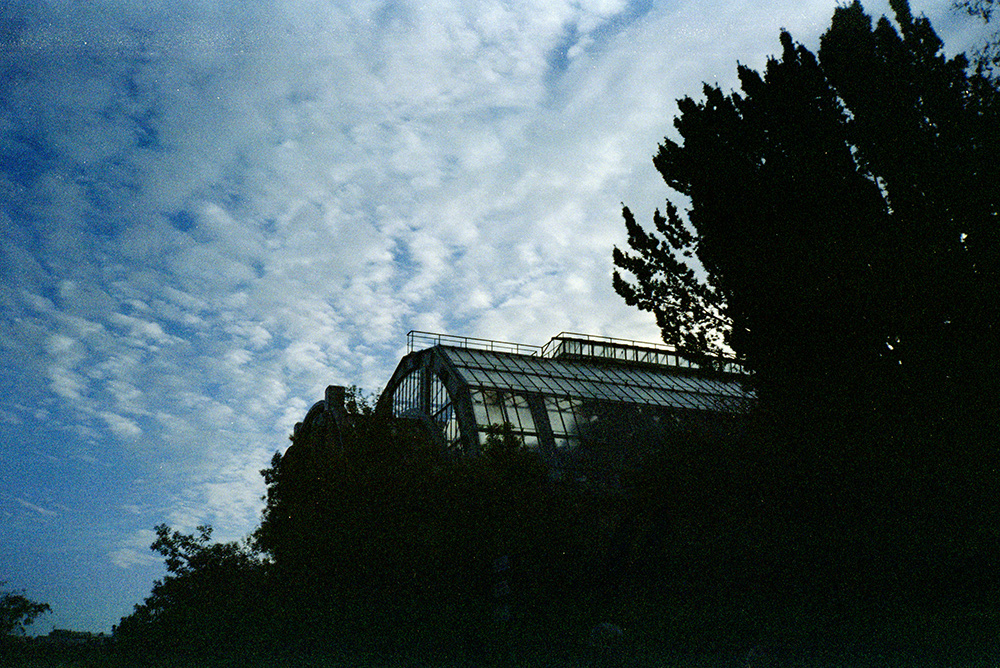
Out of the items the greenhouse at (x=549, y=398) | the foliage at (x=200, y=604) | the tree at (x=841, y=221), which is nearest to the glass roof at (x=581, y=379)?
the greenhouse at (x=549, y=398)

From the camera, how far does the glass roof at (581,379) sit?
37531 millimetres

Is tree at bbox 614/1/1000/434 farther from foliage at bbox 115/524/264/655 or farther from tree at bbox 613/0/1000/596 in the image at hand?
foliage at bbox 115/524/264/655

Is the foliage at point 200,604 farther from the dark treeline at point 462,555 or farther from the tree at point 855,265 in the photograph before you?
the tree at point 855,265

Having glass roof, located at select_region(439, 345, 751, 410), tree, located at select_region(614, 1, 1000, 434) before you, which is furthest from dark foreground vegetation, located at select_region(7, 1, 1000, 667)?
glass roof, located at select_region(439, 345, 751, 410)

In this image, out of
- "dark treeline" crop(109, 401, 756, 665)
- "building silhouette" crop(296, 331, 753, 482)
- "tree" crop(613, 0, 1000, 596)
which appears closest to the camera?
"tree" crop(613, 0, 1000, 596)

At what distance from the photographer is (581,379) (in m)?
40.5

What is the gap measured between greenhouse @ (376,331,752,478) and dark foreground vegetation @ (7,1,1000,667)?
29.0 feet

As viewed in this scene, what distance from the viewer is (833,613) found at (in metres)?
15.7

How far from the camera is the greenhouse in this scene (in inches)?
1337

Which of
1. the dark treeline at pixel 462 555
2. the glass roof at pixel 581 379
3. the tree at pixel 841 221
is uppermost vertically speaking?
the glass roof at pixel 581 379

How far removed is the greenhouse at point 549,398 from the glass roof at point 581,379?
60 millimetres

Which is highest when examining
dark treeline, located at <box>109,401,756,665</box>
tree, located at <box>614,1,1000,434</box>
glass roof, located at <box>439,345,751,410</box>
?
glass roof, located at <box>439,345,751,410</box>

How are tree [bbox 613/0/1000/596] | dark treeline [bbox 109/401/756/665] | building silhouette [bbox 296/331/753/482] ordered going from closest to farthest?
tree [bbox 613/0/1000/596] → dark treeline [bbox 109/401/756/665] → building silhouette [bbox 296/331/753/482]

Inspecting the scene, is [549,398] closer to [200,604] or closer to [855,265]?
[200,604]
